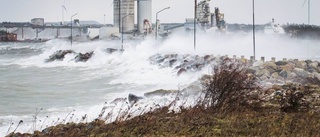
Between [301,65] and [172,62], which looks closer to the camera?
[301,65]

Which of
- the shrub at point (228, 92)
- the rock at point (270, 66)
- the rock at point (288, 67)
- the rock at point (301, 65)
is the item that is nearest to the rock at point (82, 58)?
the rock at point (270, 66)

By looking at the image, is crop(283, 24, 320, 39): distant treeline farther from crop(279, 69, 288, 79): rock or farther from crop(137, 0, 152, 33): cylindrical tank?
crop(279, 69, 288, 79): rock

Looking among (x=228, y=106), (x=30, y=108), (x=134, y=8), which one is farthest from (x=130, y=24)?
(x=228, y=106)

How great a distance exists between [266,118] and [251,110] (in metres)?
0.96

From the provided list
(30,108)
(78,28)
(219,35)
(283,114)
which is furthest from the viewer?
(78,28)

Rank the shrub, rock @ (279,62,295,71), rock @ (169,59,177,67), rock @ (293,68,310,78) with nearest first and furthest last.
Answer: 1. the shrub
2. rock @ (293,68,310,78)
3. rock @ (279,62,295,71)
4. rock @ (169,59,177,67)

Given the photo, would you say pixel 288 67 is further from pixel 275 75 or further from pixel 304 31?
pixel 304 31

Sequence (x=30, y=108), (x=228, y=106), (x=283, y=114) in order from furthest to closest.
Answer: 1. (x=30, y=108)
2. (x=228, y=106)
3. (x=283, y=114)

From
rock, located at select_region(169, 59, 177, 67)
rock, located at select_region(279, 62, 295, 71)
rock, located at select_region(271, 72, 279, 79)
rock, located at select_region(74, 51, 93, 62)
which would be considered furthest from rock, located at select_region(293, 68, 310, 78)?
rock, located at select_region(74, 51, 93, 62)

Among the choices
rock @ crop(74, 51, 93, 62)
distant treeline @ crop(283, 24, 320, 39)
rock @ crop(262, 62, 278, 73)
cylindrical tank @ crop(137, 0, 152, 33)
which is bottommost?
rock @ crop(74, 51, 93, 62)

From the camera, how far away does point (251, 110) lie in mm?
9578

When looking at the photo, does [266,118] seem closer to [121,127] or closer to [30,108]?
[121,127]

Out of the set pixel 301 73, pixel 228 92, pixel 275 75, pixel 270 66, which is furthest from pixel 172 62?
pixel 228 92

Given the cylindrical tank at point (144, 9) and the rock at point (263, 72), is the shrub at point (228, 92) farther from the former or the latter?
the cylindrical tank at point (144, 9)
